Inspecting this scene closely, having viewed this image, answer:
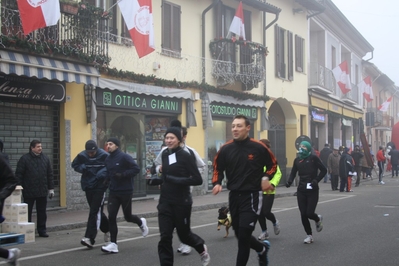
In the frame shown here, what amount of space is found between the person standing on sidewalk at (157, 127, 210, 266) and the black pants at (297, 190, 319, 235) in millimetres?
2763

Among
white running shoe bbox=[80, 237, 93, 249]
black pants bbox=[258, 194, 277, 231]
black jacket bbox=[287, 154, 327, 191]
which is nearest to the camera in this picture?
white running shoe bbox=[80, 237, 93, 249]

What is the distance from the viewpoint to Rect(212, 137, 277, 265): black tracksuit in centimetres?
631

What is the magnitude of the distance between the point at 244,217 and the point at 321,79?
24.7 metres

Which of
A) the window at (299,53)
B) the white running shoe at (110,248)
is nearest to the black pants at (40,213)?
the white running shoe at (110,248)

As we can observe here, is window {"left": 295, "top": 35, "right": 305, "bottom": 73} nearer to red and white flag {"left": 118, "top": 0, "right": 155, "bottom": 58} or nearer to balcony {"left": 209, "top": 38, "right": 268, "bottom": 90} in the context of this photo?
balcony {"left": 209, "top": 38, "right": 268, "bottom": 90}

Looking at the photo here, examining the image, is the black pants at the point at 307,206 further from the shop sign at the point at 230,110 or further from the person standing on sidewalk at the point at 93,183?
the shop sign at the point at 230,110

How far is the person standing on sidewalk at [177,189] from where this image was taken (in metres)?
6.91

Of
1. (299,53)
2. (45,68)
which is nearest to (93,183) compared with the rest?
(45,68)

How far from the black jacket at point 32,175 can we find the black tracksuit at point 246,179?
560cm

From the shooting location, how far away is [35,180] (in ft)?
35.9

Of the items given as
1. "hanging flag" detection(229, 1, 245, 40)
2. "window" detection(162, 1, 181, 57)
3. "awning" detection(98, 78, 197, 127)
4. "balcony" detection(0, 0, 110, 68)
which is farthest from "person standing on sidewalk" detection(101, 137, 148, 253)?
"hanging flag" detection(229, 1, 245, 40)

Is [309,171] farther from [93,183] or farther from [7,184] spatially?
[7,184]

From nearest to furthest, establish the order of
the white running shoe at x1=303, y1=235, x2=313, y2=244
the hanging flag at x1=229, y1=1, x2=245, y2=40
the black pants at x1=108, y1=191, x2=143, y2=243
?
the black pants at x1=108, y1=191, x2=143, y2=243
the white running shoe at x1=303, y1=235, x2=313, y2=244
the hanging flag at x1=229, y1=1, x2=245, y2=40

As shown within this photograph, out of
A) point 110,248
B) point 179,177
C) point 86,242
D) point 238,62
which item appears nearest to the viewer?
point 179,177
